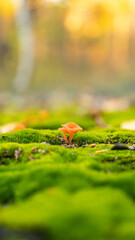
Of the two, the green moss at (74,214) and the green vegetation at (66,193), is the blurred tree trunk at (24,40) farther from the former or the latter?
the green moss at (74,214)

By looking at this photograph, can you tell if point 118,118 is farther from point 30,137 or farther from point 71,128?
point 71,128

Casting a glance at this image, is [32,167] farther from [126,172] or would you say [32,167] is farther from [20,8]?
[20,8]

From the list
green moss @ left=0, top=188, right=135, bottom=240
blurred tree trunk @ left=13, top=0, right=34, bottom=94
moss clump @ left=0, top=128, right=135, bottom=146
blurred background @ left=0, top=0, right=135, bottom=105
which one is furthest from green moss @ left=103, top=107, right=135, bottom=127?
blurred background @ left=0, top=0, right=135, bottom=105

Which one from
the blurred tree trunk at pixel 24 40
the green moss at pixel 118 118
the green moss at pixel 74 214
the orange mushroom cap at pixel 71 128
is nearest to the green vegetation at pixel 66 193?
the green moss at pixel 74 214

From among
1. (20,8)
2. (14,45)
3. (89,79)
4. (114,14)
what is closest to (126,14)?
(114,14)

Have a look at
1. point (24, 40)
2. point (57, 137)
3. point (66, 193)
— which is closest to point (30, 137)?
point (57, 137)

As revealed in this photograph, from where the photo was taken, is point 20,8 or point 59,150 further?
point 20,8
